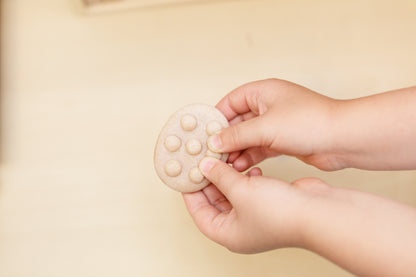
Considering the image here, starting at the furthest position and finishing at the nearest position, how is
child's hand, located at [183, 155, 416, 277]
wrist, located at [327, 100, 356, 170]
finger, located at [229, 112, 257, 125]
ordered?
finger, located at [229, 112, 257, 125] < wrist, located at [327, 100, 356, 170] < child's hand, located at [183, 155, 416, 277]

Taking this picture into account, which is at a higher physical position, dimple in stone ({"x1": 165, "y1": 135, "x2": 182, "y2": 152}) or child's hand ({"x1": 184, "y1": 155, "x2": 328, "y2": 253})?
dimple in stone ({"x1": 165, "y1": 135, "x2": 182, "y2": 152})

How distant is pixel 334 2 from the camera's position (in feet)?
2.12

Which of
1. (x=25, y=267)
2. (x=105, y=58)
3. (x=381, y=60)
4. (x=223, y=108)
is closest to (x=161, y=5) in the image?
(x=105, y=58)

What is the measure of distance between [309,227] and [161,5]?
0.47 meters

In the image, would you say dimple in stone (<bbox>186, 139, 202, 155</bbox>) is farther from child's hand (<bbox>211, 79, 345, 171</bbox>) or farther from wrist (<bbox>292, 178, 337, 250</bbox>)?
wrist (<bbox>292, 178, 337, 250</bbox>)

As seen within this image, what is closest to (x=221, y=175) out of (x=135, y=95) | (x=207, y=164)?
(x=207, y=164)

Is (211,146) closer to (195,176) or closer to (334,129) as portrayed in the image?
(195,176)

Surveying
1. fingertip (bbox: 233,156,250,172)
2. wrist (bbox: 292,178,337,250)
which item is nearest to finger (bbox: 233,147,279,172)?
fingertip (bbox: 233,156,250,172)

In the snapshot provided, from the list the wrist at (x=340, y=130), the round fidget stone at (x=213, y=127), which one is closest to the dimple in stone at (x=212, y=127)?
the round fidget stone at (x=213, y=127)

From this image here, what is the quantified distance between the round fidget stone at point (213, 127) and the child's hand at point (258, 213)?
50 mm

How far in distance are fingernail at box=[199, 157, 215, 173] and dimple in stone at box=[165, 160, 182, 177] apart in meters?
0.03

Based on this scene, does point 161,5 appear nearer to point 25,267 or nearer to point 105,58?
point 105,58

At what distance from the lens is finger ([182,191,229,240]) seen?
1.40ft

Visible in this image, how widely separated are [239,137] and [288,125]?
6 cm
